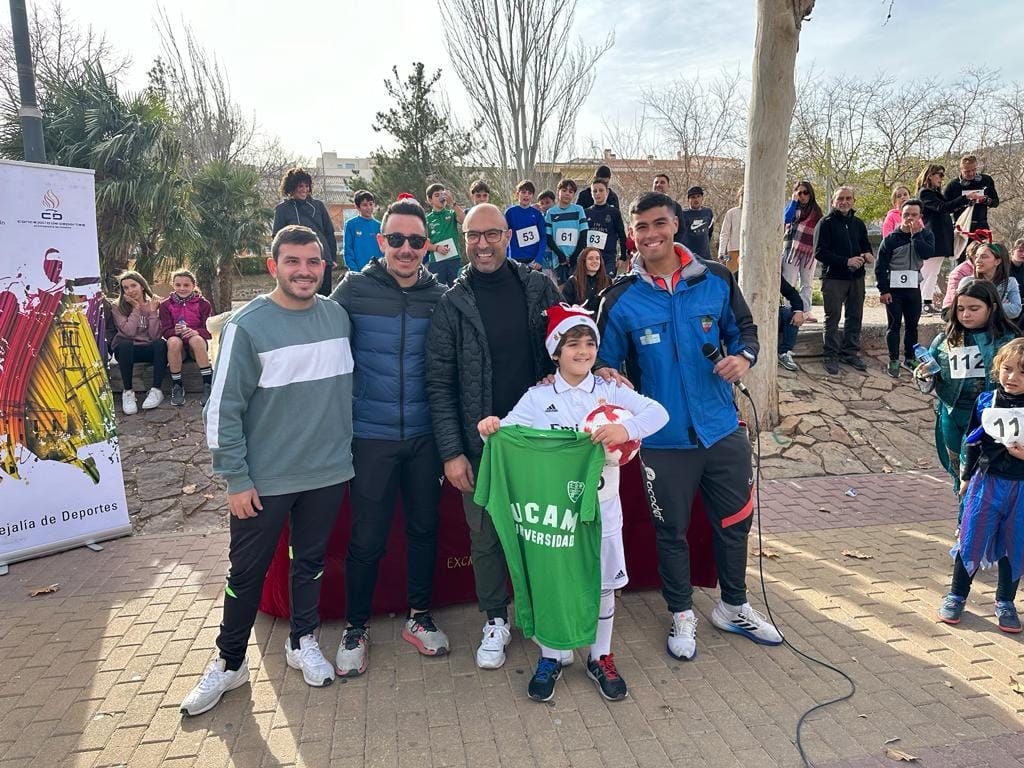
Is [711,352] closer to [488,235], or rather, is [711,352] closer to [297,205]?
[488,235]

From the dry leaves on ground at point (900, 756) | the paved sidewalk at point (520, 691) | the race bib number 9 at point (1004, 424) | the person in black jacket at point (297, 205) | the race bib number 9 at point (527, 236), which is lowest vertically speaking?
the paved sidewalk at point (520, 691)

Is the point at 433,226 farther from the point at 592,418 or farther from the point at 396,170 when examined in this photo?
the point at 396,170

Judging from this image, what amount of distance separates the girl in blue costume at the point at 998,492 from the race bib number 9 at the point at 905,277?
509cm

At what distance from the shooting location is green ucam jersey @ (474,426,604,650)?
120 inches

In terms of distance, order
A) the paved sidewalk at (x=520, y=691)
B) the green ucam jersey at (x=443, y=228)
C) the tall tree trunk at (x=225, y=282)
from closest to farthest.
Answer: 1. the paved sidewalk at (x=520, y=691)
2. the green ucam jersey at (x=443, y=228)
3. the tall tree trunk at (x=225, y=282)

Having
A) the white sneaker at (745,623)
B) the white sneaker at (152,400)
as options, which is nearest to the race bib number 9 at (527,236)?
the white sneaker at (152,400)

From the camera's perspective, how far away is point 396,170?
28.2 meters

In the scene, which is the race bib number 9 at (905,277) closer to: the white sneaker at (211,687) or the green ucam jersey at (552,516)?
the green ucam jersey at (552,516)

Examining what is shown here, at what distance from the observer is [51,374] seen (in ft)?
16.3

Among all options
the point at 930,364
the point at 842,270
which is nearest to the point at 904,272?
the point at 842,270

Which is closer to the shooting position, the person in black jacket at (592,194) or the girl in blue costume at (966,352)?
the girl in blue costume at (966,352)

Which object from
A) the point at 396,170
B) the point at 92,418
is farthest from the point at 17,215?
the point at 396,170

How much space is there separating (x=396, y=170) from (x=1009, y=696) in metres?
28.4

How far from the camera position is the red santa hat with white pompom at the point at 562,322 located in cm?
310
